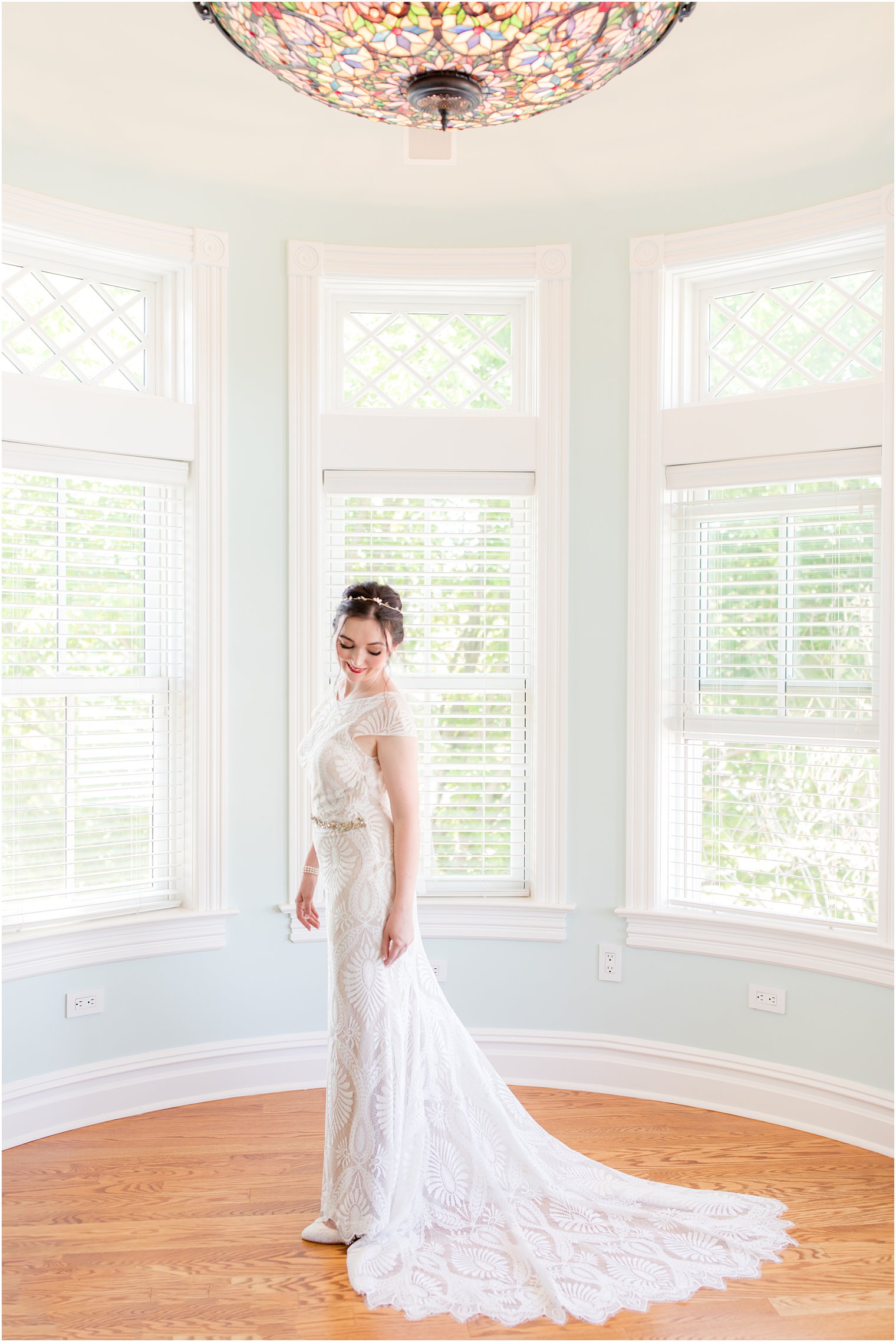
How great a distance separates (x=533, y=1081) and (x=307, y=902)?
121 centimetres

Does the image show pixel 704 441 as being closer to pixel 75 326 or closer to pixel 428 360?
pixel 428 360

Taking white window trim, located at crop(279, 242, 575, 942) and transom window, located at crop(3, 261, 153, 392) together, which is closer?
transom window, located at crop(3, 261, 153, 392)

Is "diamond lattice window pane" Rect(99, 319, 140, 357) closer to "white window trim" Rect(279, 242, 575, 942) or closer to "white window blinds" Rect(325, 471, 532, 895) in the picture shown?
"white window trim" Rect(279, 242, 575, 942)

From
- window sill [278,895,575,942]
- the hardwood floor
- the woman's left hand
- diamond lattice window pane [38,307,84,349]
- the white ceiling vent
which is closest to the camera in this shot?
the white ceiling vent

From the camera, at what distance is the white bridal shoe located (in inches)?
91.1

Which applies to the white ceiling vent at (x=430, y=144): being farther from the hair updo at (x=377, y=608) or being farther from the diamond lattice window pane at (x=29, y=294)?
the diamond lattice window pane at (x=29, y=294)

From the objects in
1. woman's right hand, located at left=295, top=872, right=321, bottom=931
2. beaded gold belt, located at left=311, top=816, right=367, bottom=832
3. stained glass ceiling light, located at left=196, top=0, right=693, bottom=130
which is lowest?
woman's right hand, located at left=295, top=872, right=321, bottom=931

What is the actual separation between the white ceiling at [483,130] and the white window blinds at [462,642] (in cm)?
102

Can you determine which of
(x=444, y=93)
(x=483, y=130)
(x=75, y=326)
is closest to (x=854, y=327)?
(x=483, y=130)

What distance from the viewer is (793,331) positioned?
3.19 metres

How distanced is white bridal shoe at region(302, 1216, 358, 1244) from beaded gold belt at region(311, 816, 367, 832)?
969 mm

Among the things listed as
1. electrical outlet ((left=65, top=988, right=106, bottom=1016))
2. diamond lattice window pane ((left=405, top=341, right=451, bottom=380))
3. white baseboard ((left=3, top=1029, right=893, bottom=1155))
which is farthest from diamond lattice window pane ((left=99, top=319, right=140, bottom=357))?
white baseboard ((left=3, top=1029, right=893, bottom=1155))

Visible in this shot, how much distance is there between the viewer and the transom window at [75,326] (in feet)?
9.97

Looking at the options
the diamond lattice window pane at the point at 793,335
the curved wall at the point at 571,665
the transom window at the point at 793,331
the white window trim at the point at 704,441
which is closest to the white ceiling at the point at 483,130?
the curved wall at the point at 571,665
